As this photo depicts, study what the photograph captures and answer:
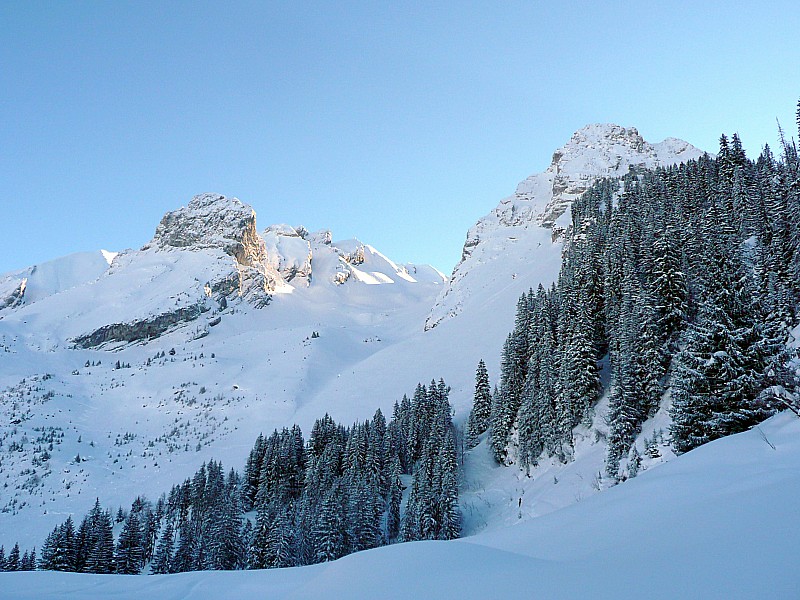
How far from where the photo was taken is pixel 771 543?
496 centimetres

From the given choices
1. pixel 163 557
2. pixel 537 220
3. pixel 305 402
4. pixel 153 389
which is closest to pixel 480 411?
pixel 163 557

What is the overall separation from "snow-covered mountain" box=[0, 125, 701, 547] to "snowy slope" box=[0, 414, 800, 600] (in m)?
23.6

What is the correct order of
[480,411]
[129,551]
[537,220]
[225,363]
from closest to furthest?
1. [129,551]
2. [480,411]
3. [225,363]
4. [537,220]

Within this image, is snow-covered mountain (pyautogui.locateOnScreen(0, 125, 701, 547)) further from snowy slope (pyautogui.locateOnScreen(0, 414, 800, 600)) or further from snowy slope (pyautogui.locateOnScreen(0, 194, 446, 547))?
snowy slope (pyautogui.locateOnScreen(0, 414, 800, 600))

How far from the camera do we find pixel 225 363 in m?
119

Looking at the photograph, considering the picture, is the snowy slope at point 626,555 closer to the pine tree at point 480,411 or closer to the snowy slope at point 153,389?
the pine tree at point 480,411

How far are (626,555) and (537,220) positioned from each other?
15339 cm

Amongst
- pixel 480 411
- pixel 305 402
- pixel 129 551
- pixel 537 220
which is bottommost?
pixel 129 551

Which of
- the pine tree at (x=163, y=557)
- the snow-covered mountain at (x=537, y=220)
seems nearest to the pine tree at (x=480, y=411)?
the pine tree at (x=163, y=557)

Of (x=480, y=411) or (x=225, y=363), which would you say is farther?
(x=225, y=363)

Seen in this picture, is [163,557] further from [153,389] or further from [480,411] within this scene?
[153,389]

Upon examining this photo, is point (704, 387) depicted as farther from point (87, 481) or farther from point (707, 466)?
point (87, 481)

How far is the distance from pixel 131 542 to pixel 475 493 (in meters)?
32.6

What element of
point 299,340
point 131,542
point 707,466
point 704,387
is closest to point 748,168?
point 704,387
